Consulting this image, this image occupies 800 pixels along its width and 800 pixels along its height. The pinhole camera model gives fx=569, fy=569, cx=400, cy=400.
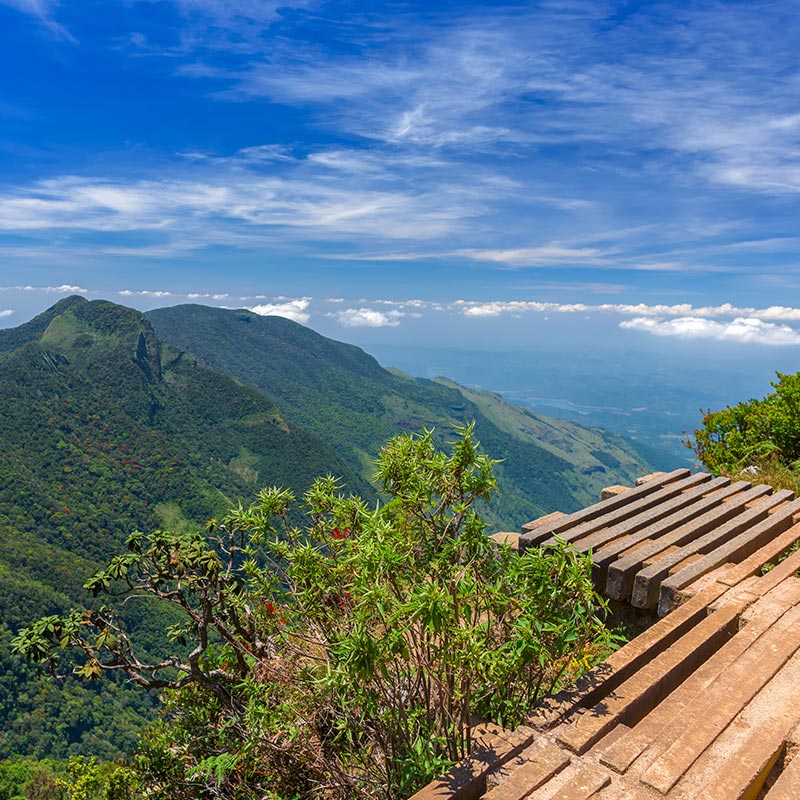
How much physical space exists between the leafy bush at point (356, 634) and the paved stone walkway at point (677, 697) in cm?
25

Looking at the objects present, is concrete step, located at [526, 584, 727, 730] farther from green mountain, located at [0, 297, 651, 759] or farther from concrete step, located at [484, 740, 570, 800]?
green mountain, located at [0, 297, 651, 759]

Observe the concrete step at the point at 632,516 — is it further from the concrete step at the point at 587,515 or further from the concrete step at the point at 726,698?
the concrete step at the point at 726,698

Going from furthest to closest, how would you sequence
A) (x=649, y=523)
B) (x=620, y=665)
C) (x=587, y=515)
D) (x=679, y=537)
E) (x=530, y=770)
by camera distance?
(x=587, y=515) < (x=649, y=523) < (x=679, y=537) < (x=620, y=665) < (x=530, y=770)

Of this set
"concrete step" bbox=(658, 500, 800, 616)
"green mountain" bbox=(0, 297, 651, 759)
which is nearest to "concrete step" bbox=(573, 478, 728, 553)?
"concrete step" bbox=(658, 500, 800, 616)

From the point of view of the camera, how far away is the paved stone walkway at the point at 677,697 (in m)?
2.30

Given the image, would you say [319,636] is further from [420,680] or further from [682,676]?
[682,676]

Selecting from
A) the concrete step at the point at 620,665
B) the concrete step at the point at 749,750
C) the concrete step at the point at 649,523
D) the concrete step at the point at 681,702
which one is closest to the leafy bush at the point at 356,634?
the concrete step at the point at 620,665

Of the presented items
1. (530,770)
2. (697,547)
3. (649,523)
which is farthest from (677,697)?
Result: (649,523)

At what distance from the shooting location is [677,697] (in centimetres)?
282

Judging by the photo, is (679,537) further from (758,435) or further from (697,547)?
(758,435)

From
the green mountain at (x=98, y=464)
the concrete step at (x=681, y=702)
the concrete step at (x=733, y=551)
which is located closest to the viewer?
the concrete step at (x=681, y=702)

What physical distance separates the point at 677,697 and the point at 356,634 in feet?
5.57

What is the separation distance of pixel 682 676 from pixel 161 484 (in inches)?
4351

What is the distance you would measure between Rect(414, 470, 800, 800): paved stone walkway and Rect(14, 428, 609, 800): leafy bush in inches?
10.0
